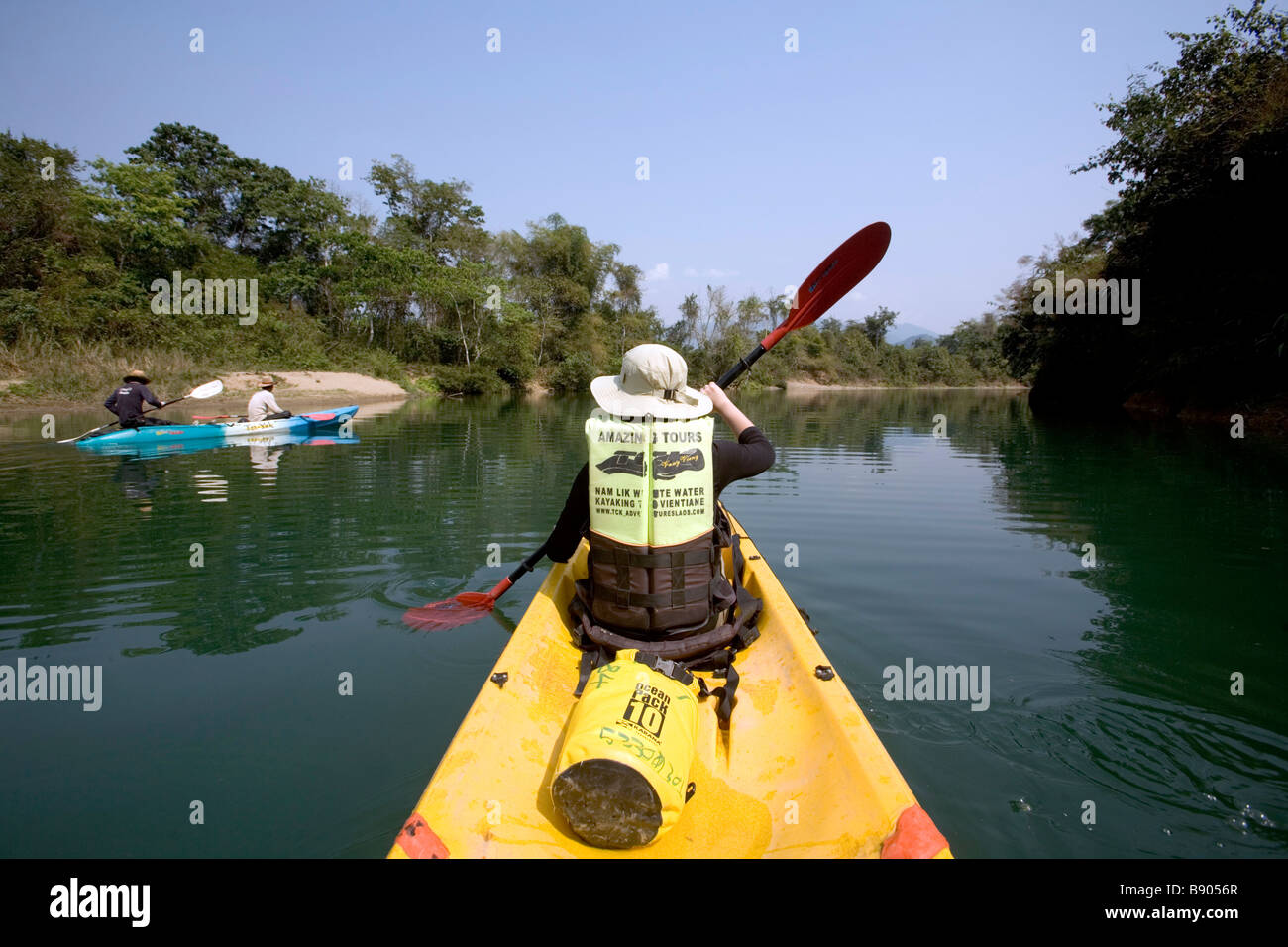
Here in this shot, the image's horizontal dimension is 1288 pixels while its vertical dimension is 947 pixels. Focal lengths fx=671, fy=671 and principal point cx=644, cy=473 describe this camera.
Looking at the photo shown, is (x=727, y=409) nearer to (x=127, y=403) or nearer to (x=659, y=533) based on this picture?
(x=659, y=533)

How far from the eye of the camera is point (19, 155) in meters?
28.1

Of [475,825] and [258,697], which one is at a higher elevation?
[475,825]

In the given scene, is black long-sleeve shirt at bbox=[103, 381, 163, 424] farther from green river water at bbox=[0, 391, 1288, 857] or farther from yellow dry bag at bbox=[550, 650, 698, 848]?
yellow dry bag at bbox=[550, 650, 698, 848]

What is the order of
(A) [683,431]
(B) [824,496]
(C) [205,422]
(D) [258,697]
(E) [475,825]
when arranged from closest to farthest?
(E) [475,825] < (A) [683,431] < (D) [258,697] < (B) [824,496] < (C) [205,422]

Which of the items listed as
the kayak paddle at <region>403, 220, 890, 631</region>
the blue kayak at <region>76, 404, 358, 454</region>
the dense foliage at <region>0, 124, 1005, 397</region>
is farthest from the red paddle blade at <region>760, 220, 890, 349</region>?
the dense foliage at <region>0, 124, 1005, 397</region>

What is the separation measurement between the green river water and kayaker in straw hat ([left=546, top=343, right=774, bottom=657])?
1.23m

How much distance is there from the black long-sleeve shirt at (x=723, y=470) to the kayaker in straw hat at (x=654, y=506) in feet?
0.07

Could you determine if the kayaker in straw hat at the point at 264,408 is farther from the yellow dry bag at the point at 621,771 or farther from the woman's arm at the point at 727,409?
the yellow dry bag at the point at 621,771

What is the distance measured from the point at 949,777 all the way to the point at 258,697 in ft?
12.0

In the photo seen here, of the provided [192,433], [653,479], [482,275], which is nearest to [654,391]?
[653,479]
